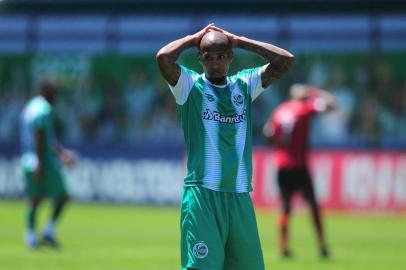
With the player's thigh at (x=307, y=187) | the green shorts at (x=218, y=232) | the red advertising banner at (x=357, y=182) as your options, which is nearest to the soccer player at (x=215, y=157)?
the green shorts at (x=218, y=232)

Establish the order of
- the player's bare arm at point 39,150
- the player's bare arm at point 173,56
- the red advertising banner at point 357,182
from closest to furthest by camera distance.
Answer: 1. the player's bare arm at point 173,56
2. the player's bare arm at point 39,150
3. the red advertising banner at point 357,182

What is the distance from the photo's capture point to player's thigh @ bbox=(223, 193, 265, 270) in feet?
27.4

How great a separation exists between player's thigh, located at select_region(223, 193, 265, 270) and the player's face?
108 centimetres

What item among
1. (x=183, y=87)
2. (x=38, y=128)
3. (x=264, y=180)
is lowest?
(x=264, y=180)

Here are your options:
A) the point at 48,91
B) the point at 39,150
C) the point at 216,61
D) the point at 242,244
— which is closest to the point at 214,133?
the point at 216,61

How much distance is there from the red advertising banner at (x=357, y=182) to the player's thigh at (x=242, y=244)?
59.4 feet

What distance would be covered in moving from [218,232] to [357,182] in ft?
60.3

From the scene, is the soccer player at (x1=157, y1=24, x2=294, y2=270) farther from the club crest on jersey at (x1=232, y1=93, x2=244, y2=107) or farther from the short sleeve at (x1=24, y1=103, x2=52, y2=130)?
the short sleeve at (x1=24, y1=103, x2=52, y2=130)

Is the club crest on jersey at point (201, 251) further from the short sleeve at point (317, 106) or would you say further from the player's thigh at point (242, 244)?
the short sleeve at point (317, 106)

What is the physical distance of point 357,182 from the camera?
2634 centimetres

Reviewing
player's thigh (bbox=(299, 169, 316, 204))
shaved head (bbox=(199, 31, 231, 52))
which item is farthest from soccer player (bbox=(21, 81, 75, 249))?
shaved head (bbox=(199, 31, 231, 52))

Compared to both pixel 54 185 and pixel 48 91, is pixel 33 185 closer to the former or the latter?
pixel 54 185

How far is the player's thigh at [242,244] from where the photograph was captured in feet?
27.4

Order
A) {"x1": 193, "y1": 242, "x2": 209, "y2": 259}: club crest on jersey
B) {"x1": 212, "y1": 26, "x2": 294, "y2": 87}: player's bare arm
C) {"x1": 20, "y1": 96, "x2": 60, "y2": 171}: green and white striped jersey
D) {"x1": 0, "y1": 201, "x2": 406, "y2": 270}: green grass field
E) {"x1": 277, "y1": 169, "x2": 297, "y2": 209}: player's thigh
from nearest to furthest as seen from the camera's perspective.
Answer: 1. {"x1": 193, "y1": 242, "x2": 209, "y2": 259}: club crest on jersey
2. {"x1": 212, "y1": 26, "x2": 294, "y2": 87}: player's bare arm
3. {"x1": 0, "y1": 201, "x2": 406, "y2": 270}: green grass field
4. {"x1": 277, "y1": 169, "x2": 297, "y2": 209}: player's thigh
5. {"x1": 20, "y1": 96, "x2": 60, "y2": 171}: green and white striped jersey
